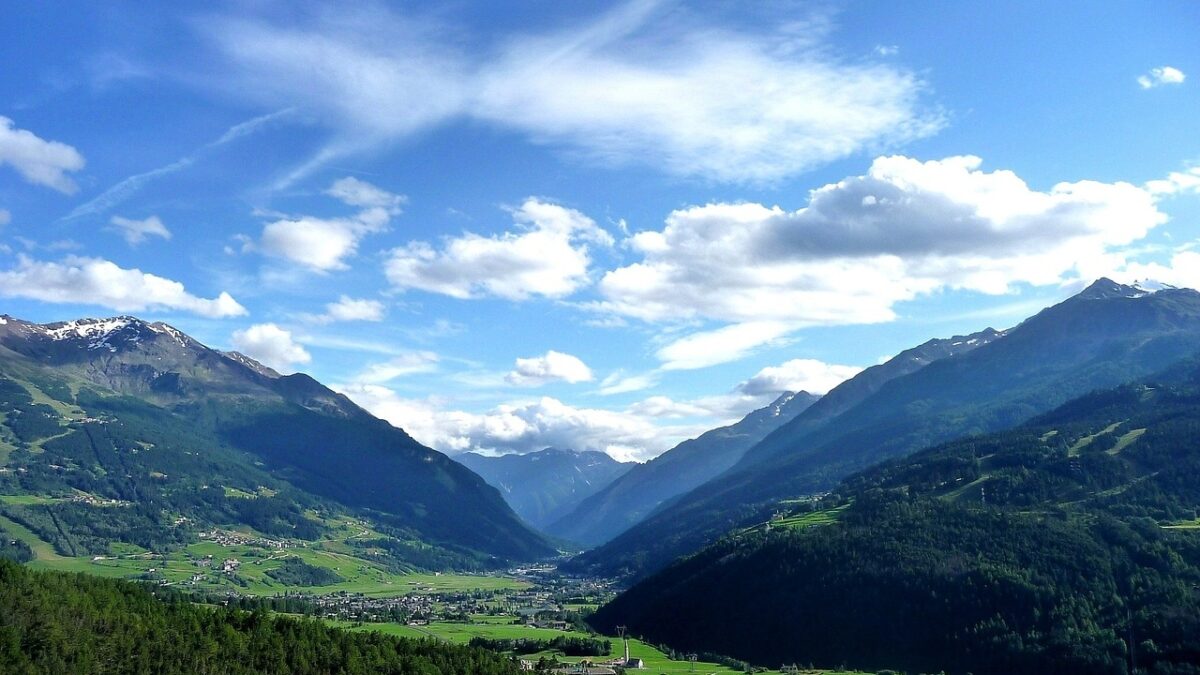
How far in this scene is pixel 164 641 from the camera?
12675 centimetres

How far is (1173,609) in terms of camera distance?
156 m

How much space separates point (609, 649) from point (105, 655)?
107 metres

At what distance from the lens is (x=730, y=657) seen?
655ft

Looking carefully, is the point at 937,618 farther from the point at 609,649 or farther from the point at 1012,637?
the point at 609,649

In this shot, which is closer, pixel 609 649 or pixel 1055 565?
pixel 1055 565

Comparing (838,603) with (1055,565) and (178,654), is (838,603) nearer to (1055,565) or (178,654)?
(1055,565)

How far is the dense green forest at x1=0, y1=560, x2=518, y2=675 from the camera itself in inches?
4599

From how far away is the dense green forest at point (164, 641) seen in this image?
4599 inches

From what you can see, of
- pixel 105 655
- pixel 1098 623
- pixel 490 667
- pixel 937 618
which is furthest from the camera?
pixel 937 618

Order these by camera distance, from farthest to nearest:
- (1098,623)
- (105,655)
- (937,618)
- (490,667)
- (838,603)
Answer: (838,603) < (937,618) < (1098,623) < (490,667) < (105,655)

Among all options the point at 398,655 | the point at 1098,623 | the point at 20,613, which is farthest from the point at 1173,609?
the point at 20,613

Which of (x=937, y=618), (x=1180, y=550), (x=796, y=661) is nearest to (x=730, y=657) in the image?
(x=796, y=661)

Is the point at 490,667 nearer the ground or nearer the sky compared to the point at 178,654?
nearer the ground

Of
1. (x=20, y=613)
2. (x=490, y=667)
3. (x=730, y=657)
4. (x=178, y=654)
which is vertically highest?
(x=20, y=613)
